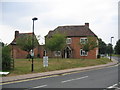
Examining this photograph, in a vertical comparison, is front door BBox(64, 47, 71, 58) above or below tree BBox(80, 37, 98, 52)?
below

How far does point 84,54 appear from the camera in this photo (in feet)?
184

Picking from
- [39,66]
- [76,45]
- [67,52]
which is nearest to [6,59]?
[39,66]

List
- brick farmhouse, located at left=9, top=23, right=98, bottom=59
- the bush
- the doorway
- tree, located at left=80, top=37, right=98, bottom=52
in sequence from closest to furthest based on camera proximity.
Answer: the bush → tree, located at left=80, top=37, right=98, bottom=52 → brick farmhouse, located at left=9, top=23, right=98, bottom=59 → the doorway

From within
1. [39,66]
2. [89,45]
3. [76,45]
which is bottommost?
[39,66]

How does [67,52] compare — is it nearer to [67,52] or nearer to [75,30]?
[67,52]

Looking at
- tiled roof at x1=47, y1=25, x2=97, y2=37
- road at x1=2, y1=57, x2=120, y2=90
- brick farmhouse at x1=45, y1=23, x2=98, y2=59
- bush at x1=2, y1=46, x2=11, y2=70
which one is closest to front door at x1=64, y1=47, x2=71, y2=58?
brick farmhouse at x1=45, y1=23, x2=98, y2=59

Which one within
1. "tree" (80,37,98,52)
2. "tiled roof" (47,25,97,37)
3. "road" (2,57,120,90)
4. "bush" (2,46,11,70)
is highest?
"tiled roof" (47,25,97,37)

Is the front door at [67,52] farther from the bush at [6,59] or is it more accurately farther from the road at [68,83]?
the road at [68,83]

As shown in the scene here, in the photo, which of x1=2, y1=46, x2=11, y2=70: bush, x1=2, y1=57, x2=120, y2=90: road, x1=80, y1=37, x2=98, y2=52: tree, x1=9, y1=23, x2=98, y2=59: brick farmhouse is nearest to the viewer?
x1=2, y1=57, x2=120, y2=90: road

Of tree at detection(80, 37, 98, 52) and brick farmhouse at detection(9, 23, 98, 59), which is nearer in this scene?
tree at detection(80, 37, 98, 52)

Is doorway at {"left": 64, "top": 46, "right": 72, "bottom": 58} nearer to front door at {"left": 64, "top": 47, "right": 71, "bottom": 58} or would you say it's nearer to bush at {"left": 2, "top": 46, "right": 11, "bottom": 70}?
front door at {"left": 64, "top": 47, "right": 71, "bottom": 58}

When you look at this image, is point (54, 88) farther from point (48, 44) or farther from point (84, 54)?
point (84, 54)

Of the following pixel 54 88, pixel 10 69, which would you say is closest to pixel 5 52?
pixel 10 69

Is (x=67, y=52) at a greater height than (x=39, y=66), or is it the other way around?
(x=67, y=52)
